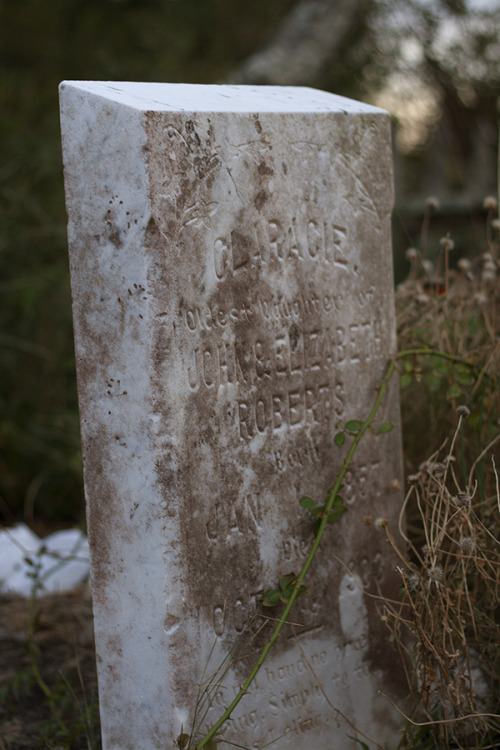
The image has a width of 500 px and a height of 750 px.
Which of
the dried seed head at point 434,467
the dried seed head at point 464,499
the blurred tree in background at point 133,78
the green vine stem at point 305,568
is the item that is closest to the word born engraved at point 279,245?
the green vine stem at point 305,568

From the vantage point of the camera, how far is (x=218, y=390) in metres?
1.81

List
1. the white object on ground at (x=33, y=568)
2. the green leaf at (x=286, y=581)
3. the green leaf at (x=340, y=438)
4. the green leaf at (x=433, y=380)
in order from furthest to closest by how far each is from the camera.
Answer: the white object on ground at (x=33, y=568) → the green leaf at (x=433, y=380) → the green leaf at (x=340, y=438) → the green leaf at (x=286, y=581)

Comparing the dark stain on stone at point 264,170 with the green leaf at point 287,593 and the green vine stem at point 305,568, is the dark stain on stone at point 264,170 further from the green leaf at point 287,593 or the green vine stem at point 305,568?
the green leaf at point 287,593

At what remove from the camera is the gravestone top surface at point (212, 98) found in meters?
1.68

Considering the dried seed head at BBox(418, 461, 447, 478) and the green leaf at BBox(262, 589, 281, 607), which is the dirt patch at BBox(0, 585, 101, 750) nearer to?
the green leaf at BBox(262, 589, 281, 607)

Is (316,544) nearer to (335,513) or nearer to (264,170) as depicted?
(335,513)

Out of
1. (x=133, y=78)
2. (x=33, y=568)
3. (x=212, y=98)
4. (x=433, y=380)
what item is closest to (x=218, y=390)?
(x=212, y=98)

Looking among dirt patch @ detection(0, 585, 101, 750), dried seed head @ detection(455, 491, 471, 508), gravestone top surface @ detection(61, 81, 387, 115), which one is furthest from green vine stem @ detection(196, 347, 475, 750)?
gravestone top surface @ detection(61, 81, 387, 115)

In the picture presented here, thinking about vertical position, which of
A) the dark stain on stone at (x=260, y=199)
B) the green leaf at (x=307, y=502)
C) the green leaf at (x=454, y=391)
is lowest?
the green leaf at (x=307, y=502)

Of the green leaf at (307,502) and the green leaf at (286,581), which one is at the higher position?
the green leaf at (307,502)

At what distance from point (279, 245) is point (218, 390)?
15.7 inches

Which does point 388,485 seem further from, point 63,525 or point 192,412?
point 63,525

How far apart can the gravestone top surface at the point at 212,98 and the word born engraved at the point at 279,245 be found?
269mm

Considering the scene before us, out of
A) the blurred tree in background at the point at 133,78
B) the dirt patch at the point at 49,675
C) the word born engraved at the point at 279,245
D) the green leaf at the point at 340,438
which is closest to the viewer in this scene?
the word born engraved at the point at 279,245
